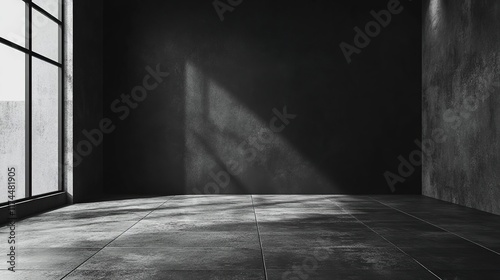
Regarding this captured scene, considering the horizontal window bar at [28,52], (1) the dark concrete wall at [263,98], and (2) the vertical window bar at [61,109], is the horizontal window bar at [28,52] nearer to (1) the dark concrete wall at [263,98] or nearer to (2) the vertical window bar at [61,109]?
(2) the vertical window bar at [61,109]

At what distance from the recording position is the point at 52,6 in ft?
30.8

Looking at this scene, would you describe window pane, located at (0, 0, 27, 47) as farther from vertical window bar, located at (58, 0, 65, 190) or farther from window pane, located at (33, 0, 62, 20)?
vertical window bar, located at (58, 0, 65, 190)

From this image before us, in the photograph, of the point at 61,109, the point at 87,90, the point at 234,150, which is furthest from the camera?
the point at 234,150

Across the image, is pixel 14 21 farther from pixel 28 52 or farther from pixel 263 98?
pixel 263 98

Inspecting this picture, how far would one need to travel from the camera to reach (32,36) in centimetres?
842

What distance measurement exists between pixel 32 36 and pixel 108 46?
3284mm

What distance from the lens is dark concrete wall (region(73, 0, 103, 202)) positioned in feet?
32.5

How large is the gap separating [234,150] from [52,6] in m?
4.88

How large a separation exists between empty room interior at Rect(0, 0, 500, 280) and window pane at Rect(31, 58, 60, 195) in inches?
1.0

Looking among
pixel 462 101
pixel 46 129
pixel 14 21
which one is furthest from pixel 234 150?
pixel 14 21

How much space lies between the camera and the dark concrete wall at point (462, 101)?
810cm

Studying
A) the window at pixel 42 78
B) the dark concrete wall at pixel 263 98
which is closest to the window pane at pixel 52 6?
the window at pixel 42 78

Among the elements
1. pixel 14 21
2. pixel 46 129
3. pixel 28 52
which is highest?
pixel 14 21

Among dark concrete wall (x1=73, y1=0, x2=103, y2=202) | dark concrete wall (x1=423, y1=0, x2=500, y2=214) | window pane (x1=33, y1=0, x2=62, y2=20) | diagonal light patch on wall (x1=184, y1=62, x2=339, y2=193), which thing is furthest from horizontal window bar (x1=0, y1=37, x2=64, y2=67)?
dark concrete wall (x1=423, y1=0, x2=500, y2=214)
